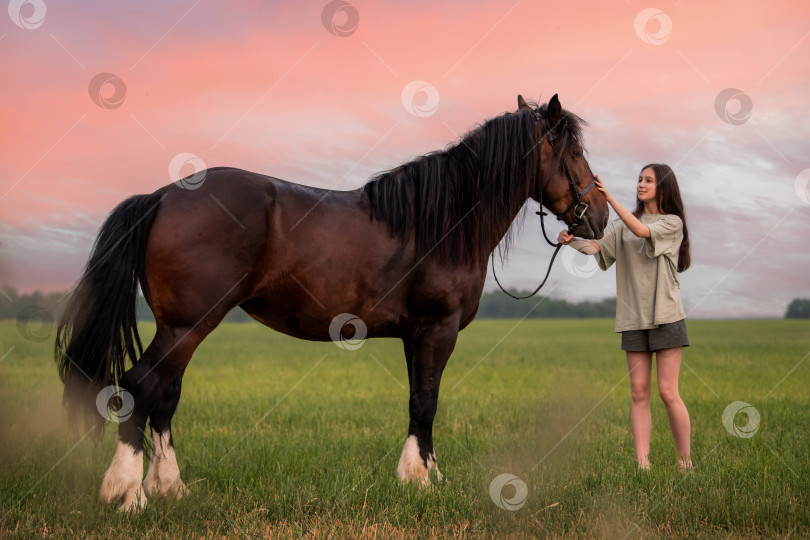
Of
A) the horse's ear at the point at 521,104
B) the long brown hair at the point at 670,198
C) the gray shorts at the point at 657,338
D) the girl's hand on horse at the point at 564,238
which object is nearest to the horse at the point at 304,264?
the girl's hand on horse at the point at 564,238

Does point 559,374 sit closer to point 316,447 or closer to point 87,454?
point 316,447

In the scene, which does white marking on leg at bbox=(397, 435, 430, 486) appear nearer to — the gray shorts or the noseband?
the gray shorts

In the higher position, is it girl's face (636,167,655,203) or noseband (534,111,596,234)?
girl's face (636,167,655,203)

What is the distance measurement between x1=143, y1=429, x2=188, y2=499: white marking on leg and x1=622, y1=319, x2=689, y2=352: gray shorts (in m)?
4.00

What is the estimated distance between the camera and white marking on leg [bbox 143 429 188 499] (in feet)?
16.0

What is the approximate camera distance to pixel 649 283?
5.60 m

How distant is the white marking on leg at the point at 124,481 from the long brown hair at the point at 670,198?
16.4 ft

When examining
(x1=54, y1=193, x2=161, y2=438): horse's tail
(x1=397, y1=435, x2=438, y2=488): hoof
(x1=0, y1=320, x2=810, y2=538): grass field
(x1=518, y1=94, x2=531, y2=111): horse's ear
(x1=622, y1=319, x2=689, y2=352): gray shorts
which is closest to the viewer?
(x1=0, y1=320, x2=810, y2=538): grass field

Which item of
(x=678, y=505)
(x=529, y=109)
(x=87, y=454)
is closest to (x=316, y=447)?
(x=87, y=454)

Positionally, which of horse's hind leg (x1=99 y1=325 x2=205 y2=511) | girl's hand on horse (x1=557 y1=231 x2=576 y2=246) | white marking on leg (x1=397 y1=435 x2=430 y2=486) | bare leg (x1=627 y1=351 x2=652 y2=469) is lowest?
horse's hind leg (x1=99 y1=325 x2=205 y2=511)

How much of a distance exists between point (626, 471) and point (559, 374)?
10305mm

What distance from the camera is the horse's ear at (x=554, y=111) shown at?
5340mm

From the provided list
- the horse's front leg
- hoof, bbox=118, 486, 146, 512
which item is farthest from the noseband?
hoof, bbox=118, 486, 146, 512

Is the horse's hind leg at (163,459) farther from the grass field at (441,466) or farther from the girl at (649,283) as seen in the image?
the girl at (649,283)
